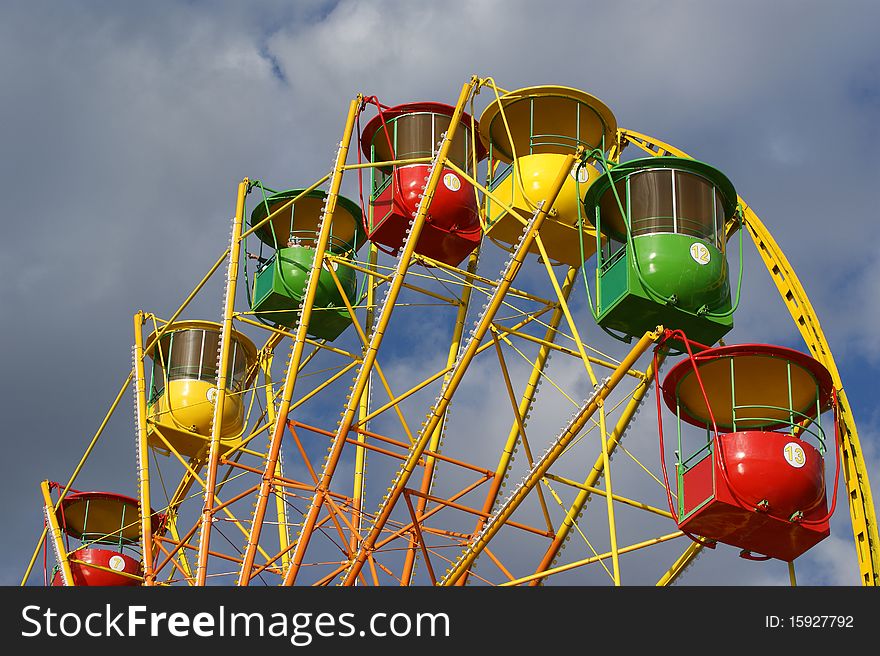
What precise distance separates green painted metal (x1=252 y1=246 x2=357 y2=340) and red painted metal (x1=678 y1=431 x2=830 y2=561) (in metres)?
12.8

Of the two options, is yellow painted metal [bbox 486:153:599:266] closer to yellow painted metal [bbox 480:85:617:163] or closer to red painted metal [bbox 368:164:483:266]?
yellow painted metal [bbox 480:85:617:163]

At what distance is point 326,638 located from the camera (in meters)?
20.5

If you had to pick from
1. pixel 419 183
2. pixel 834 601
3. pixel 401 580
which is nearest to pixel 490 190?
pixel 419 183

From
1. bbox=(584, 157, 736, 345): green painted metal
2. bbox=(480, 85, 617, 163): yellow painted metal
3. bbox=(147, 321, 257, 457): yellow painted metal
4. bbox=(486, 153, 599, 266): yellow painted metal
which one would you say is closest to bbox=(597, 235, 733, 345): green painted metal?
bbox=(584, 157, 736, 345): green painted metal

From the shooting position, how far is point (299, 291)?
36.0 metres

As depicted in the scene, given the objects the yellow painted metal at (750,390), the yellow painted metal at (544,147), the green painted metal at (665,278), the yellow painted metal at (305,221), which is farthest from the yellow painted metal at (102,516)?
the yellow painted metal at (750,390)

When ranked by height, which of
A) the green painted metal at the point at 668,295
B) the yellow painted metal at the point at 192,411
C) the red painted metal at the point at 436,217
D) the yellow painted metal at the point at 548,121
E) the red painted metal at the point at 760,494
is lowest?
the red painted metal at the point at 760,494

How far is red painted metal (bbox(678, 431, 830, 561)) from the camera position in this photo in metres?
24.4

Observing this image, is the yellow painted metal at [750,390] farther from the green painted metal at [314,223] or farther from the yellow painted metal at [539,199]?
the green painted metal at [314,223]

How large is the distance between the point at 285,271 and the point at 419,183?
15.5 ft

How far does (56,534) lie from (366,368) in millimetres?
12873

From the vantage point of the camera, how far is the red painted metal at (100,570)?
39031 millimetres

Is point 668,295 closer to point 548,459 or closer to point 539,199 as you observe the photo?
point 548,459

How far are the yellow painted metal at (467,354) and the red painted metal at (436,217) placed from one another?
4.65 m
